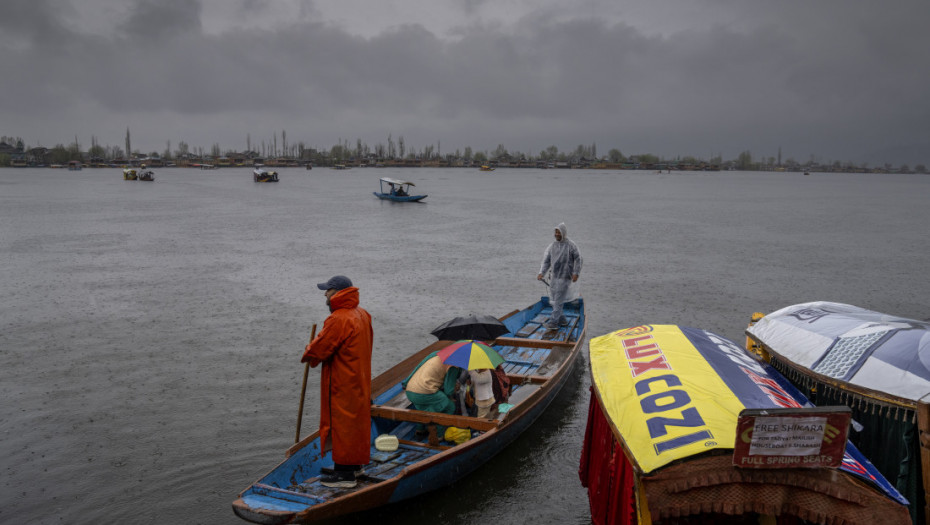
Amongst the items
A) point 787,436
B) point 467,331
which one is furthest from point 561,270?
point 787,436

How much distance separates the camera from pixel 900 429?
227 inches

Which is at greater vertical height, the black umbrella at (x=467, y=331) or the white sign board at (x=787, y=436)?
the white sign board at (x=787, y=436)

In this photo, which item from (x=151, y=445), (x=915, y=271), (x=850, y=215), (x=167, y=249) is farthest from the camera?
(x=850, y=215)

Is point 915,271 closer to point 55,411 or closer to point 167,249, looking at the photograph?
point 55,411

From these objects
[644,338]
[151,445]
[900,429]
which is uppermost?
[644,338]

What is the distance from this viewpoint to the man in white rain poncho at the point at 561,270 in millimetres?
11797

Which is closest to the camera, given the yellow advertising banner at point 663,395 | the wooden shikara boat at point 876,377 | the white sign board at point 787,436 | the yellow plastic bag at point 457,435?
the white sign board at point 787,436

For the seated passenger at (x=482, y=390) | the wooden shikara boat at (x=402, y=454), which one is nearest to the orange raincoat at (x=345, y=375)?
the wooden shikara boat at (x=402, y=454)

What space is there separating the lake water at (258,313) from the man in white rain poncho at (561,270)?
50.9 inches

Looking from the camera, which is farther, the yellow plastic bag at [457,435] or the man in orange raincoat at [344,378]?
the yellow plastic bag at [457,435]

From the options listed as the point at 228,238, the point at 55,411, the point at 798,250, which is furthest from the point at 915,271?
the point at 228,238

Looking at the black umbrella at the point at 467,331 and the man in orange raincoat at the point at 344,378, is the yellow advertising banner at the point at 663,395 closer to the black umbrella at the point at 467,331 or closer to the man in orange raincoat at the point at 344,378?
the black umbrella at the point at 467,331

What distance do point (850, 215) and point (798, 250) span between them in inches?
1090

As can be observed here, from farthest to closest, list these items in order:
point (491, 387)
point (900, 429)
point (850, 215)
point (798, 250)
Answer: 1. point (850, 215)
2. point (798, 250)
3. point (491, 387)
4. point (900, 429)
